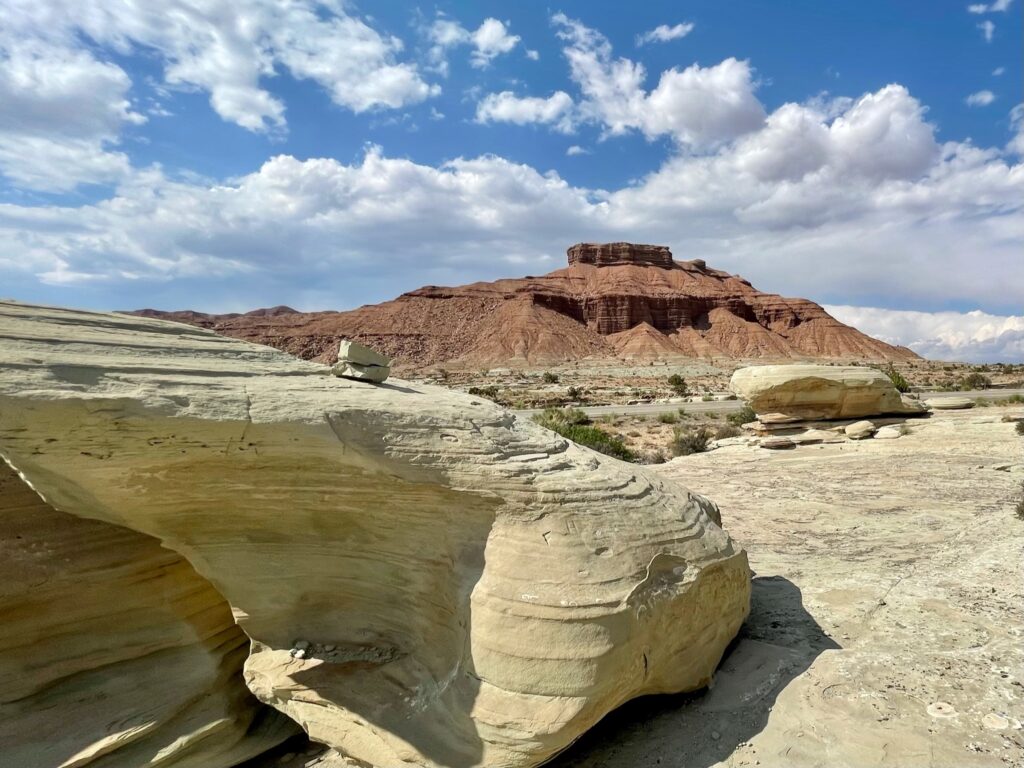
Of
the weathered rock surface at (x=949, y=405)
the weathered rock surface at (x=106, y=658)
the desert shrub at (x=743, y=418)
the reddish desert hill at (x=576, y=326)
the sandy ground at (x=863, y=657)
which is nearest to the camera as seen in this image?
the sandy ground at (x=863, y=657)

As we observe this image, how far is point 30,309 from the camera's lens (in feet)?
12.3

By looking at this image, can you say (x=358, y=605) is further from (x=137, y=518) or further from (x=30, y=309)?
(x=30, y=309)

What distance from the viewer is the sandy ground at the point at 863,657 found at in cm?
344

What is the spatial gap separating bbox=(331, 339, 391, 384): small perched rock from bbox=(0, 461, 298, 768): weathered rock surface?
1.88 meters

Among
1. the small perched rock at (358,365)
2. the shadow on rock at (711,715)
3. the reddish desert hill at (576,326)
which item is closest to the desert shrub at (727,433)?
the shadow on rock at (711,715)

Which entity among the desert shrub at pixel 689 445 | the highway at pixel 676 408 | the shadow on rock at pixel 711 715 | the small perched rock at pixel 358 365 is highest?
the small perched rock at pixel 358 365

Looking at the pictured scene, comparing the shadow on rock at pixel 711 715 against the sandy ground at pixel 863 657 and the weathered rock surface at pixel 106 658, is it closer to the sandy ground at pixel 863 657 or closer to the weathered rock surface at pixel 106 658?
the sandy ground at pixel 863 657

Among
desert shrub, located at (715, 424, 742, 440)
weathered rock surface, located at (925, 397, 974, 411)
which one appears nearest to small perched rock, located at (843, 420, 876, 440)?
desert shrub, located at (715, 424, 742, 440)

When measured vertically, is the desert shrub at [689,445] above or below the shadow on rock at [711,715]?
above

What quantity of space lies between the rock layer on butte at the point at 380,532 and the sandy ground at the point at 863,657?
1.29ft

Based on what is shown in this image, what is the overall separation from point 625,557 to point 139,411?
2.98 m

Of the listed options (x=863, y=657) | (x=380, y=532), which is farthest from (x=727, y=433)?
(x=380, y=532)

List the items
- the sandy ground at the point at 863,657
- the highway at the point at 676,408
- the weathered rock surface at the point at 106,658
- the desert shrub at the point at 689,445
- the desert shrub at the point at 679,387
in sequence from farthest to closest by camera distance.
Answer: the desert shrub at the point at 679,387 → the highway at the point at 676,408 → the desert shrub at the point at 689,445 → the weathered rock surface at the point at 106,658 → the sandy ground at the point at 863,657

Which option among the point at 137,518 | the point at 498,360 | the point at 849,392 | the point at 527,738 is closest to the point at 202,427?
the point at 137,518
